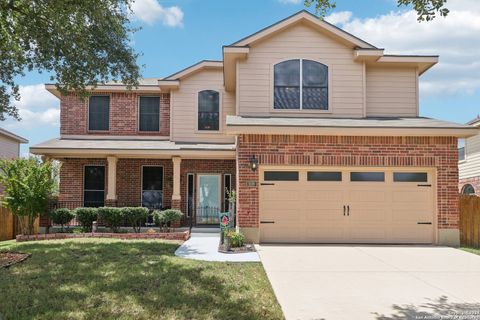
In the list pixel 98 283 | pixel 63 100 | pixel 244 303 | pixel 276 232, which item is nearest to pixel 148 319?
pixel 244 303

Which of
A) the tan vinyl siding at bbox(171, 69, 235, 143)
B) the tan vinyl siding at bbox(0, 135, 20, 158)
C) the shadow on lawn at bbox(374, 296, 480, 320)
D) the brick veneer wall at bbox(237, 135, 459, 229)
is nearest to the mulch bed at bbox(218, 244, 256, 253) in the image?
the brick veneer wall at bbox(237, 135, 459, 229)

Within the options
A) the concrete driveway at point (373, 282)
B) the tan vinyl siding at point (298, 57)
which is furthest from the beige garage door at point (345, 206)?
the tan vinyl siding at point (298, 57)

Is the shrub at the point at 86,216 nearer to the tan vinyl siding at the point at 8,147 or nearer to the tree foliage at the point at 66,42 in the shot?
A: the tree foliage at the point at 66,42

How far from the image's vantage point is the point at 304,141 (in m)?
12.7

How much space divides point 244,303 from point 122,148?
11.4m

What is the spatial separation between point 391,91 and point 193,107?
8493 mm

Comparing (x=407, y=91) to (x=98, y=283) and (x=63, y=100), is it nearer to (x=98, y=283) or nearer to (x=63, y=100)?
(x=98, y=283)

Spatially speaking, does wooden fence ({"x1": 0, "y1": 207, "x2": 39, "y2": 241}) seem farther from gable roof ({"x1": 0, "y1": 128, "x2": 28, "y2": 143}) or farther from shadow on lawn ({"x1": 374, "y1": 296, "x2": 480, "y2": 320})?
shadow on lawn ({"x1": 374, "y1": 296, "x2": 480, "y2": 320})

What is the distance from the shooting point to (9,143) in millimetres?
27828

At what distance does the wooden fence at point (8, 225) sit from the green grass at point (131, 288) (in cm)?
613

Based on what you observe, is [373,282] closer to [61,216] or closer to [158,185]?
[61,216]

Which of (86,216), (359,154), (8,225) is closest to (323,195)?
(359,154)

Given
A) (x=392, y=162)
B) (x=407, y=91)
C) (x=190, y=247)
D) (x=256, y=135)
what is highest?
(x=407, y=91)

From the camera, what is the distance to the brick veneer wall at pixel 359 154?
41.2 ft
